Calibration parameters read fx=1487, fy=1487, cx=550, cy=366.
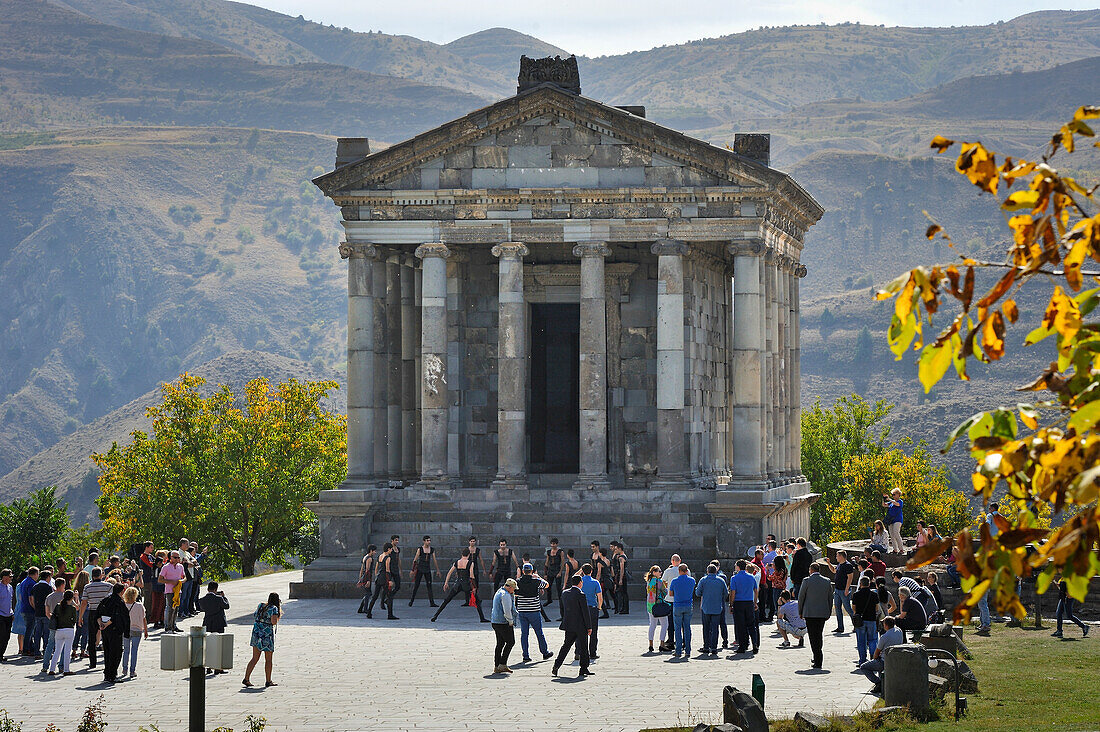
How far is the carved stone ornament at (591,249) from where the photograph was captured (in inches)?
1544

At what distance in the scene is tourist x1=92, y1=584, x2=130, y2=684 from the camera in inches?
958

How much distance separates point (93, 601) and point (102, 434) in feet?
560

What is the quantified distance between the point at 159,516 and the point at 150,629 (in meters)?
30.6

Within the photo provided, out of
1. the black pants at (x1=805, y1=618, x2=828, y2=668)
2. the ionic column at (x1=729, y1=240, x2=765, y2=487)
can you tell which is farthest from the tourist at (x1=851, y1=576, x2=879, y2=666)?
the ionic column at (x1=729, y1=240, x2=765, y2=487)

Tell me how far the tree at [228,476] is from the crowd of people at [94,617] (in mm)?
30219

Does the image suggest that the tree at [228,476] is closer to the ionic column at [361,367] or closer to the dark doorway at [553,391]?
the dark doorway at [553,391]

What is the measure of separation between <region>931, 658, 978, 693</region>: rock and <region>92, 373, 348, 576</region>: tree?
41158 mm

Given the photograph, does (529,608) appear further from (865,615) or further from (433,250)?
(433,250)

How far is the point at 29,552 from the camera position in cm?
5053

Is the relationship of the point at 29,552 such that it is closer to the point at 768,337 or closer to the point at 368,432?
the point at 368,432

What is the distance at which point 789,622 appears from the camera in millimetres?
27891

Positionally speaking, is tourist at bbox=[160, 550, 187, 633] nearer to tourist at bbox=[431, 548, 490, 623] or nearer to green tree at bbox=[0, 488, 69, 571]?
tourist at bbox=[431, 548, 490, 623]

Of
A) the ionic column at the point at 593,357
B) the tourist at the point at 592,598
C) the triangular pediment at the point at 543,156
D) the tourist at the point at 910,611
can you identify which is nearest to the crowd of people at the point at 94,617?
the tourist at the point at 592,598

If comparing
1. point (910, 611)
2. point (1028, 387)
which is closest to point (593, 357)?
point (910, 611)
